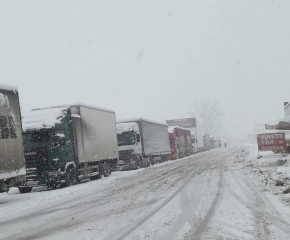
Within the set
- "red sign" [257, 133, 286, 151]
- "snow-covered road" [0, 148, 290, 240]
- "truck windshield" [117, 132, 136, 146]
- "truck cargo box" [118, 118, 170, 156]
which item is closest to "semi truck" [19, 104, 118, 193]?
"snow-covered road" [0, 148, 290, 240]

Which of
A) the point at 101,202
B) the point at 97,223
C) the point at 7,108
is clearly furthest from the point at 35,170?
the point at 97,223

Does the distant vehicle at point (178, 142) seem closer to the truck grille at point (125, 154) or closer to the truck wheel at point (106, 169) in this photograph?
the truck grille at point (125, 154)

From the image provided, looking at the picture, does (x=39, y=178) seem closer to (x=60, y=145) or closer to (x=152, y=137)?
(x=60, y=145)

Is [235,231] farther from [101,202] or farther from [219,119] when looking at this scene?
[219,119]

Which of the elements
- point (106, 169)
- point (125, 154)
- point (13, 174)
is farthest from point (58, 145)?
point (125, 154)

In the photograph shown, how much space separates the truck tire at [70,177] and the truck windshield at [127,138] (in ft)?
31.8

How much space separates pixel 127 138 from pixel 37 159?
1180 cm

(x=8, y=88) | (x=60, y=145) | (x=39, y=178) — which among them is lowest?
(x=39, y=178)

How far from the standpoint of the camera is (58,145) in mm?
15508

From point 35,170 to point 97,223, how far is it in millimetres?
8805

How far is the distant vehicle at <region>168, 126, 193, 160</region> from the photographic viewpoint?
41438 mm

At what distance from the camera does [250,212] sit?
23.5 ft

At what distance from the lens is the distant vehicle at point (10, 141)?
1159cm

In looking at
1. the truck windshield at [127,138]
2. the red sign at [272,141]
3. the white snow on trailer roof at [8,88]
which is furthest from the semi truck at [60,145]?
the red sign at [272,141]
